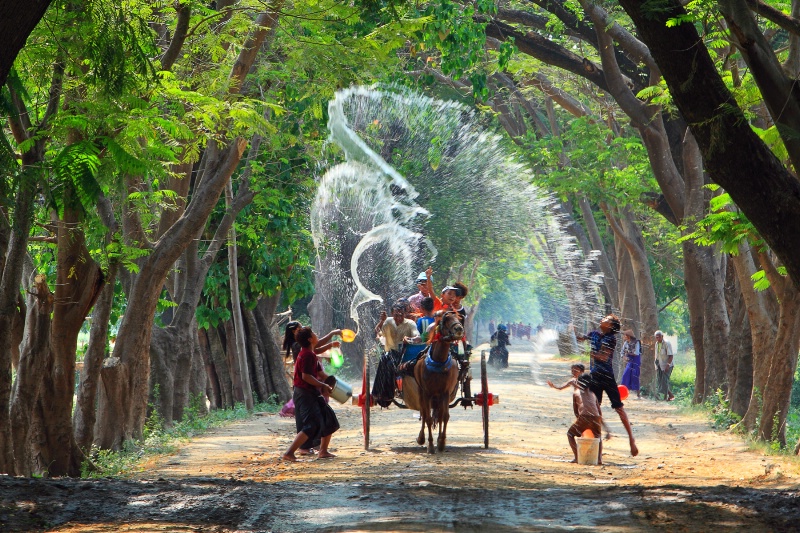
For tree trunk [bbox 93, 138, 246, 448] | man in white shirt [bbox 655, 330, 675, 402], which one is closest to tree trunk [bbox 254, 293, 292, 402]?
man in white shirt [bbox 655, 330, 675, 402]

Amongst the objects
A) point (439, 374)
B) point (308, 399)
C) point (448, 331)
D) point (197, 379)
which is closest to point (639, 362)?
point (197, 379)

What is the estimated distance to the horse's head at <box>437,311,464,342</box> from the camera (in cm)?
1294

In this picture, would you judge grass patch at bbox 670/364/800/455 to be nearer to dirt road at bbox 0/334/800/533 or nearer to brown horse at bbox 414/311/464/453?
dirt road at bbox 0/334/800/533

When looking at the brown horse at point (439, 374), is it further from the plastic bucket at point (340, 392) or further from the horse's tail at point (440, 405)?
the plastic bucket at point (340, 392)

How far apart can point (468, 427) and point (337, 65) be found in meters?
7.74

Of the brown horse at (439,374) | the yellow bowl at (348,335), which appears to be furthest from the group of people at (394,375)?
the brown horse at (439,374)

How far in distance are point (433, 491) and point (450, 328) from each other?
3.93 m

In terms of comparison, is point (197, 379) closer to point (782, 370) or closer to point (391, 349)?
point (391, 349)

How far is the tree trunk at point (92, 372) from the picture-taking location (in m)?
13.3

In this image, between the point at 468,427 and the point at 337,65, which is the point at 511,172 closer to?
the point at 468,427

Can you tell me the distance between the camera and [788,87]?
8953 millimetres

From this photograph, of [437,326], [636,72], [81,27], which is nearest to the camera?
[81,27]

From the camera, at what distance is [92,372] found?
13477mm

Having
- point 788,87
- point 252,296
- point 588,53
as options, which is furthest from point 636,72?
point 788,87
